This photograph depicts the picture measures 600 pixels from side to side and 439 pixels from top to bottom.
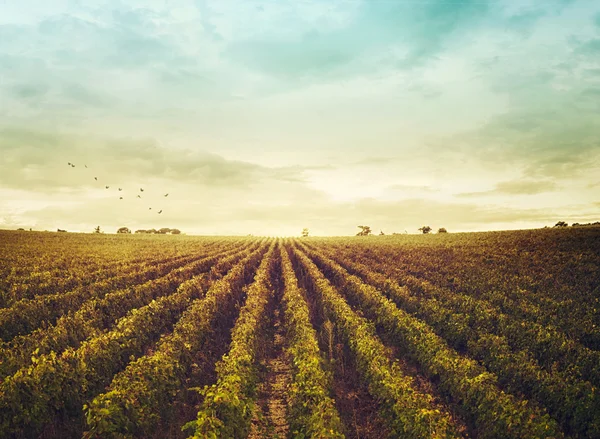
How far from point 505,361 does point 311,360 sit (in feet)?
22.3

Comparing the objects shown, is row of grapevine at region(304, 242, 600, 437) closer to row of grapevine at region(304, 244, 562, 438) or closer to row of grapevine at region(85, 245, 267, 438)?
row of grapevine at region(304, 244, 562, 438)

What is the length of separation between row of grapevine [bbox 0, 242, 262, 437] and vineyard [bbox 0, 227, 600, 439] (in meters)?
0.04

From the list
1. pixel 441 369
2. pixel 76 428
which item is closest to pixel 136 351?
pixel 76 428

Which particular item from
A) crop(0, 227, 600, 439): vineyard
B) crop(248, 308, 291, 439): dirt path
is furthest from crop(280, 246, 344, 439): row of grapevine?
crop(248, 308, 291, 439): dirt path

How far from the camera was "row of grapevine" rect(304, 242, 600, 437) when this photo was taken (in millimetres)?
8547

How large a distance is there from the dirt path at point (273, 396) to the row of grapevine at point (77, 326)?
639 cm

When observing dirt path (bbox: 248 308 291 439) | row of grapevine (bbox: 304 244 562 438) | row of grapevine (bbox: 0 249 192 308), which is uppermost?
row of grapevine (bbox: 0 249 192 308)

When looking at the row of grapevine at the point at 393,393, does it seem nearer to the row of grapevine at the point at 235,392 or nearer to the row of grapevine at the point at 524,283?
the row of grapevine at the point at 235,392

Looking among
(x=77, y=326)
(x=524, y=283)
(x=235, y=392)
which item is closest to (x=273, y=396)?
(x=235, y=392)

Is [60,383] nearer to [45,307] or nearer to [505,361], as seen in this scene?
[45,307]

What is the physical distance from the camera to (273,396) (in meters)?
11.0

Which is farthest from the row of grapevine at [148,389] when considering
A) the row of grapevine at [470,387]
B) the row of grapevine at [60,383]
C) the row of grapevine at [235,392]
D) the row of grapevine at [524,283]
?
the row of grapevine at [524,283]

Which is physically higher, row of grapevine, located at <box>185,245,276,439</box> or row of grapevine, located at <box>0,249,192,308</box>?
row of grapevine, located at <box>0,249,192,308</box>

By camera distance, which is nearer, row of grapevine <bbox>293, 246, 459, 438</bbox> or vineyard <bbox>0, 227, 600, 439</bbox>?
row of grapevine <bbox>293, 246, 459, 438</bbox>
